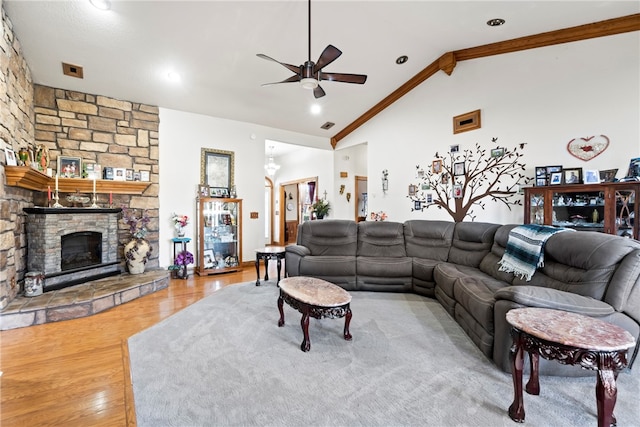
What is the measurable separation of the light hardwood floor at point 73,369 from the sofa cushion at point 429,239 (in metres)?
3.22

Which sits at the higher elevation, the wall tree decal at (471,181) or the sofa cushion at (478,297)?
the wall tree decal at (471,181)

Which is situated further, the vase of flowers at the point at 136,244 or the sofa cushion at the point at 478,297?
the vase of flowers at the point at 136,244

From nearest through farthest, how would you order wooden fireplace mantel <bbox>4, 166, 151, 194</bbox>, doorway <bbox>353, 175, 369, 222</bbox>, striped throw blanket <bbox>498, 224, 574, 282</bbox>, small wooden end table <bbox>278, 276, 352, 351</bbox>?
small wooden end table <bbox>278, 276, 352, 351</bbox> → striped throw blanket <bbox>498, 224, 574, 282</bbox> → wooden fireplace mantel <bbox>4, 166, 151, 194</bbox> → doorway <bbox>353, 175, 369, 222</bbox>

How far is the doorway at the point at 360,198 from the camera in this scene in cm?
741

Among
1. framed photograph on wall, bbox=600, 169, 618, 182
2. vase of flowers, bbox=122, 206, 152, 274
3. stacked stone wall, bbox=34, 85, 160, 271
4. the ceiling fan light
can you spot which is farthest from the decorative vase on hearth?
framed photograph on wall, bbox=600, 169, 618, 182

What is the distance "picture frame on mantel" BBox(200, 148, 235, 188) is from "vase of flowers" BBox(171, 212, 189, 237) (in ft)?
2.43

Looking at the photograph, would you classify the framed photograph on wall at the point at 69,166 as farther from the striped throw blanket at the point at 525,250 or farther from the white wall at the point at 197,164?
the striped throw blanket at the point at 525,250

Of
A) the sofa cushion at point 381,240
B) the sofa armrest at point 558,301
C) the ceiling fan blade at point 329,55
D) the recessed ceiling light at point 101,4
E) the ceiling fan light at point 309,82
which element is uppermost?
the recessed ceiling light at point 101,4

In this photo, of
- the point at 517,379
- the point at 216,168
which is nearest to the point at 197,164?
the point at 216,168

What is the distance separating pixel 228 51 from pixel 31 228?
3.25 m

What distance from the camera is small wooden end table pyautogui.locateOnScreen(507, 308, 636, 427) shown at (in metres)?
1.34

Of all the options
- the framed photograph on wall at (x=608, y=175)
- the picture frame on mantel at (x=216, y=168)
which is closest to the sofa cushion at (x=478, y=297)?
the framed photograph on wall at (x=608, y=175)

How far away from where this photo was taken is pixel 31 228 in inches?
132

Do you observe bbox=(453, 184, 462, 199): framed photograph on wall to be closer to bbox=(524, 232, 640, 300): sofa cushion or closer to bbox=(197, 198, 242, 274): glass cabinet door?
bbox=(524, 232, 640, 300): sofa cushion
